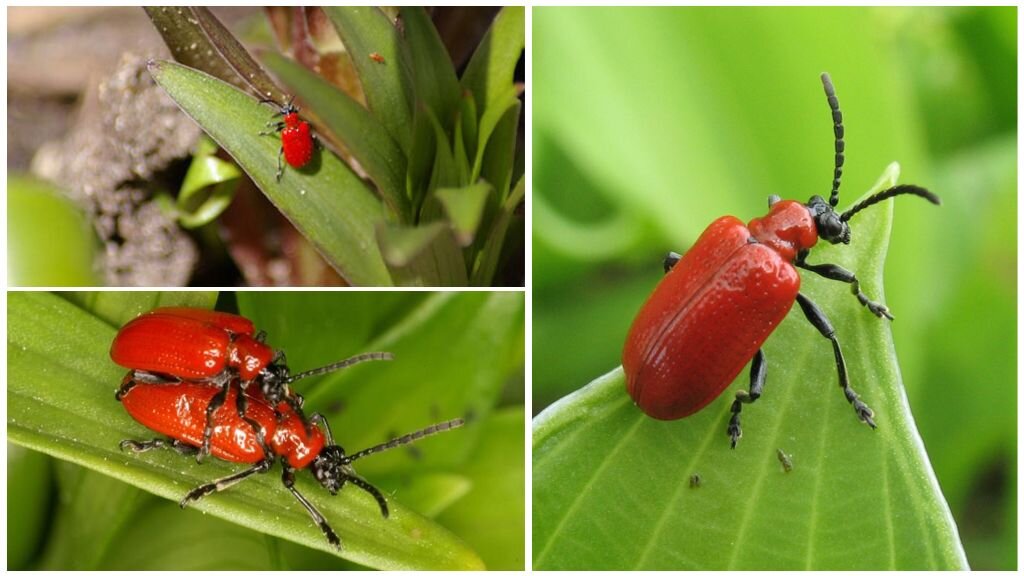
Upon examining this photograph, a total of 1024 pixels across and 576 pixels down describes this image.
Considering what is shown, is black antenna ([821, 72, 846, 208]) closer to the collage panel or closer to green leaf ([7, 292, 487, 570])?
the collage panel

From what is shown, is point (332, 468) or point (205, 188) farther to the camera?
point (205, 188)

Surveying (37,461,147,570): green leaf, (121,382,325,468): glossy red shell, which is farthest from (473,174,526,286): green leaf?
(37,461,147,570): green leaf

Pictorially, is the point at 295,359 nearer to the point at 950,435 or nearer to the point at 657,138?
the point at 657,138

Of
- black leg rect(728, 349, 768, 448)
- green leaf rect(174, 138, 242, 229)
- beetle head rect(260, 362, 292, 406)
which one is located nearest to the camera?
black leg rect(728, 349, 768, 448)

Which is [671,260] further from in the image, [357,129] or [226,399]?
[226,399]

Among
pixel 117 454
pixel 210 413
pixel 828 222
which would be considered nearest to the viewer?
pixel 117 454

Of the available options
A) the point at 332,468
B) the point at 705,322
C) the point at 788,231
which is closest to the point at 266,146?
the point at 332,468

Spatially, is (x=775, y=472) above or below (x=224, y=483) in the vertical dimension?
above
